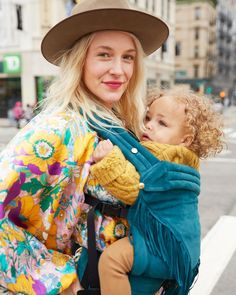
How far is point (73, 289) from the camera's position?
1.49 m

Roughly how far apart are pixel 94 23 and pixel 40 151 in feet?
1.89

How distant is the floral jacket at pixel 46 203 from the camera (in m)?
1.36

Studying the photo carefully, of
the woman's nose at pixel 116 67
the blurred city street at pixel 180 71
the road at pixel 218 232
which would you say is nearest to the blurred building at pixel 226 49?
the blurred city street at pixel 180 71

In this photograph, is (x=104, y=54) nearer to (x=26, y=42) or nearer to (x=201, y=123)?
(x=201, y=123)

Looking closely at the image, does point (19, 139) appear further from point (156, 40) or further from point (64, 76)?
point (156, 40)

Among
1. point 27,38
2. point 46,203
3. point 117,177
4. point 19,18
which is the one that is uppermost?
point 19,18

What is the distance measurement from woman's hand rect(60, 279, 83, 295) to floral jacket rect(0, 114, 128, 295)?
0.03 m

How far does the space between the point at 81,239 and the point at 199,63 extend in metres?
59.3

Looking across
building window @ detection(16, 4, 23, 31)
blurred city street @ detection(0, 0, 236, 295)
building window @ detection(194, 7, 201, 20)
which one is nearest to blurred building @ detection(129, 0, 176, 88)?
blurred city street @ detection(0, 0, 236, 295)

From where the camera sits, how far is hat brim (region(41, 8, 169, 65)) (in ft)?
4.98

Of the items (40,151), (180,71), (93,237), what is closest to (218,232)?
(93,237)

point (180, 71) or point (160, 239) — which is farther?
point (180, 71)

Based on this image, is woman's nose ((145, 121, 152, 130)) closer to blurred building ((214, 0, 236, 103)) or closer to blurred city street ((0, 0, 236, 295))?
blurred city street ((0, 0, 236, 295))

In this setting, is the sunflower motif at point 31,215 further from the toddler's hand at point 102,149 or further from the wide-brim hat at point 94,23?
the wide-brim hat at point 94,23
